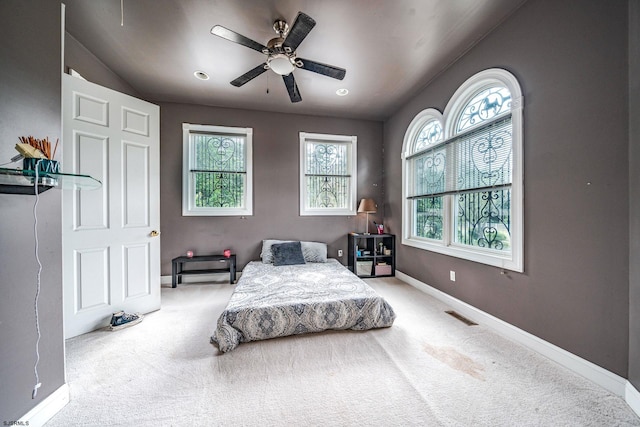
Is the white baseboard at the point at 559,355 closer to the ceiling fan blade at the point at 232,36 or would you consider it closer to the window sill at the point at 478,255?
the window sill at the point at 478,255

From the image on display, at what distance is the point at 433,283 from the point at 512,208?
1.54m

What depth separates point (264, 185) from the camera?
4.12m

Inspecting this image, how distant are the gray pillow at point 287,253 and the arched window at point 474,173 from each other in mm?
1917

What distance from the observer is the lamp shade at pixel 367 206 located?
13.4 ft

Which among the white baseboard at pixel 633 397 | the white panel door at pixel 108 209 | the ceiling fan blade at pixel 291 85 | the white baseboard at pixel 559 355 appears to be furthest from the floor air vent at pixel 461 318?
the white panel door at pixel 108 209

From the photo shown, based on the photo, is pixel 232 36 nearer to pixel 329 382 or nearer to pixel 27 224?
pixel 27 224

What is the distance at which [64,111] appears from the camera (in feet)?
6.86

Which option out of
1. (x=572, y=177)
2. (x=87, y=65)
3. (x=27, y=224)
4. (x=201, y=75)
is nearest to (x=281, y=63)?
(x=201, y=75)

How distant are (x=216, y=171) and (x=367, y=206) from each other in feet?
9.18

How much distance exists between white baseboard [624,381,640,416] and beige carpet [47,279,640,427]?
37 mm

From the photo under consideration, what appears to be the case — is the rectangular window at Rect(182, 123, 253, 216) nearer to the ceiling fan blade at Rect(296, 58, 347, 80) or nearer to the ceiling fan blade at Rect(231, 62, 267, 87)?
the ceiling fan blade at Rect(231, 62, 267, 87)

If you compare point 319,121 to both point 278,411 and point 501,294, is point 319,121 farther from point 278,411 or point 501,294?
point 278,411

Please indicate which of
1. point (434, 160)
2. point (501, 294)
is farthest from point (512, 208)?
point (434, 160)

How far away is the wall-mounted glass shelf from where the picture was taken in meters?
1.14
